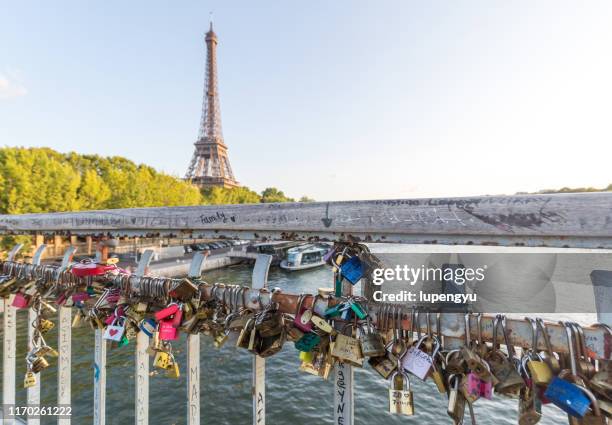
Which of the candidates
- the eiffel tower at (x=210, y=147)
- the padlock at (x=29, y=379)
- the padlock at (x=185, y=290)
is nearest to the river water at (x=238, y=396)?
the padlock at (x=29, y=379)

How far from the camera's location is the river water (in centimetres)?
745

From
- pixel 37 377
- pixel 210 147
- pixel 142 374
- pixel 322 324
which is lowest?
pixel 37 377

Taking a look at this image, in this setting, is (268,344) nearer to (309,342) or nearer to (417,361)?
(309,342)

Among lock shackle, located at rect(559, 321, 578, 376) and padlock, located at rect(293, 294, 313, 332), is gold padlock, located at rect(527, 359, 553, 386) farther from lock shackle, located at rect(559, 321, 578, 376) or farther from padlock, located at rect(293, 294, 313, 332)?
padlock, located at rect(293, 294, 313, 332)

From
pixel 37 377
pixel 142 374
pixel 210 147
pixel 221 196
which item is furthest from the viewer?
pixel 210 147

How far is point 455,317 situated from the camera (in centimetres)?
90

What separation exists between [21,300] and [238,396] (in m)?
8.15

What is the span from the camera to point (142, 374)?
162cm

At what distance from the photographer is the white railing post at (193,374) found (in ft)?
4.59

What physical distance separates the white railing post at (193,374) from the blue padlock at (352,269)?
0.71 m

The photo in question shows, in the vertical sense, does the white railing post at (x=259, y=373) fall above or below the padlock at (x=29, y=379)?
above

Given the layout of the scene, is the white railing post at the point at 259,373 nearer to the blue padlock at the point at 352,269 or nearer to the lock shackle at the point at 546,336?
the blue padlock at the point at 352,269

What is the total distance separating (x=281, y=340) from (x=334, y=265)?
33cm

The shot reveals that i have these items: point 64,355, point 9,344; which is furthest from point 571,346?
point 9,344
